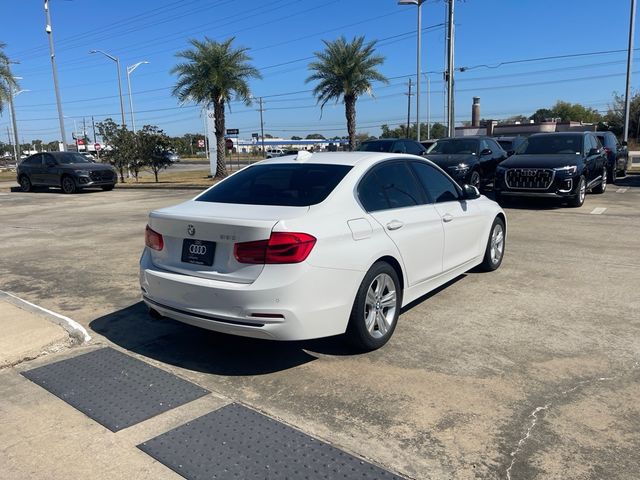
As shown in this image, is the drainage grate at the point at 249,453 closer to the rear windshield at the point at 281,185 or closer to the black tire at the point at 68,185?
the rear windshield at the point at 281,185

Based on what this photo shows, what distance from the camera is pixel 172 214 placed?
4.29 m

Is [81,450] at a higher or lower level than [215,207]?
lower

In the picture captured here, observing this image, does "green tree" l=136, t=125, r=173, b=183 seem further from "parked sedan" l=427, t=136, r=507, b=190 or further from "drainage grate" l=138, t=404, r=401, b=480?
"drainage grate" l=138, t=404, r=401, b=480

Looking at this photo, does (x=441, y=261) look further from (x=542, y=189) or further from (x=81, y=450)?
(x=542, y=189)

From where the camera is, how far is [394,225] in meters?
4.52

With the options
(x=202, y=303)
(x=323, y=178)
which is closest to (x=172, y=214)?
(x=202, y=303)

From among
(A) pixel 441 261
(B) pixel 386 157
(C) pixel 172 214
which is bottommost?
(A) pixel 441 261

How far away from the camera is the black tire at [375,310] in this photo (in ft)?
13.5

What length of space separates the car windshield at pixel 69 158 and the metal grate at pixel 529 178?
56.0ft

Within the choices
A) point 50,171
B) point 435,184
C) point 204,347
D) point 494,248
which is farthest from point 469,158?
point 50,171

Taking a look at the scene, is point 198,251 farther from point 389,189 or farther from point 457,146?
point 457,146

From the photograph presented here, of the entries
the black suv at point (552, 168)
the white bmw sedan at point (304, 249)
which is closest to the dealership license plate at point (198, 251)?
the white bmw sedan at point (304, 249)

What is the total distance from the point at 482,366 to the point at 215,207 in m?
2.43

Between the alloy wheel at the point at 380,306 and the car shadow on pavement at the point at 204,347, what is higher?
the alloy wheel at the point at 380,306
